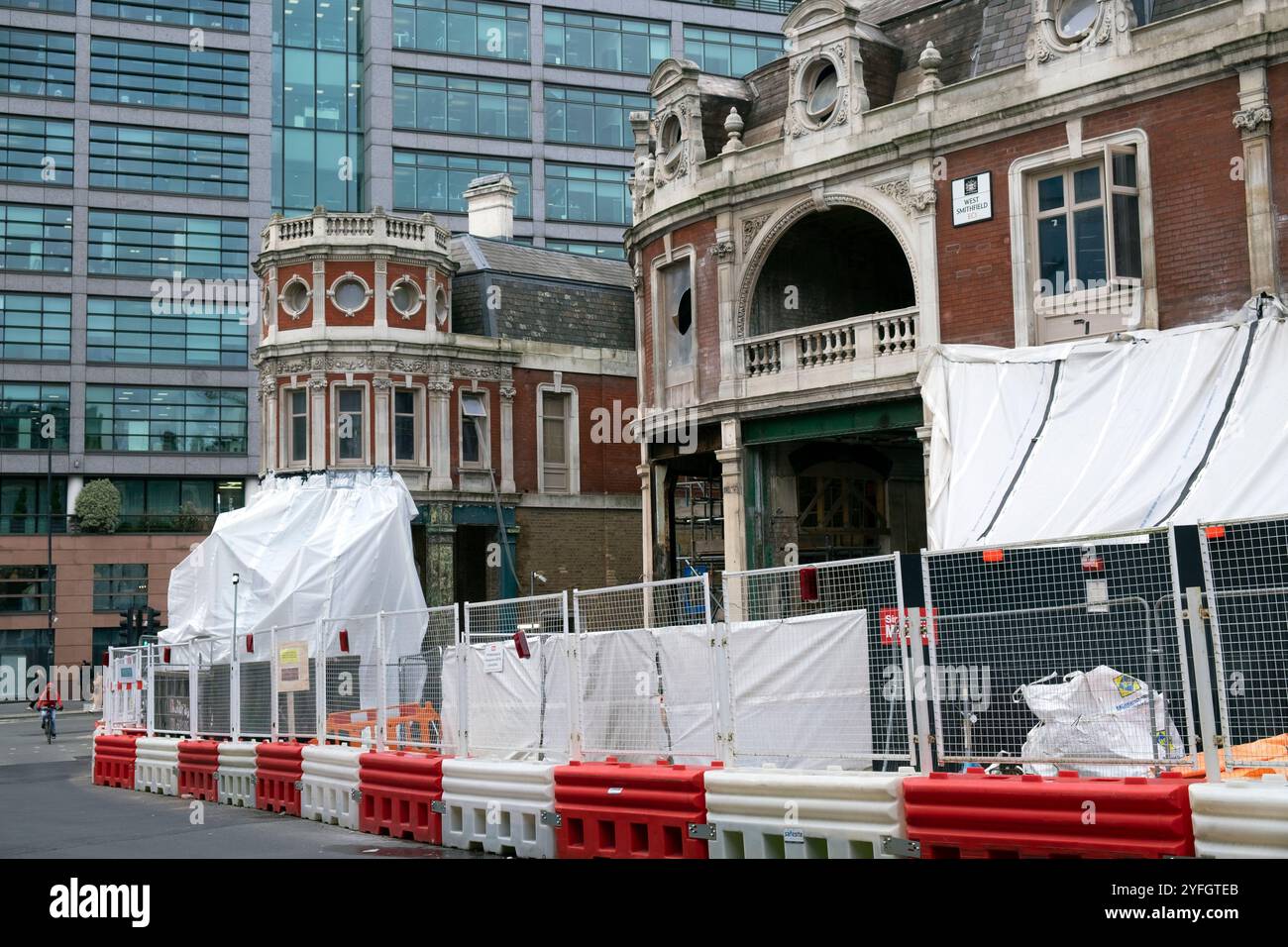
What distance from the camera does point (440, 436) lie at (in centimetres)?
4419

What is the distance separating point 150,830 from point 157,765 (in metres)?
5.41

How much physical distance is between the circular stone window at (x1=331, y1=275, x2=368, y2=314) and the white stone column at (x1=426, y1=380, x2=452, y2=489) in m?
3.17

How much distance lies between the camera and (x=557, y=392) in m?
47.2

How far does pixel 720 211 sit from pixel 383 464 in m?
17.8

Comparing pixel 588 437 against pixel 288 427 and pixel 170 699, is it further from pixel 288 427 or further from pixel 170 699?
pixel 170 699

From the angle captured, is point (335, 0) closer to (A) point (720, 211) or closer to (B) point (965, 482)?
(A) point (720, 211)

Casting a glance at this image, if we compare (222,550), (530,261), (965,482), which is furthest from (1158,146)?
(530,261)

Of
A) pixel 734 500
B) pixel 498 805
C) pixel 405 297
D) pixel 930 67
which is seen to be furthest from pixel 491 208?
pixel 498 805

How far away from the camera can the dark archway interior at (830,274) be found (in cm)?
2745

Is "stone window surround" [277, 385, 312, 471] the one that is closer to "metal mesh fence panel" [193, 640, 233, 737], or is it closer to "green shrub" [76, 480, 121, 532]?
Answer: "metal mesh fence panel" [193, 640, 233, 737]

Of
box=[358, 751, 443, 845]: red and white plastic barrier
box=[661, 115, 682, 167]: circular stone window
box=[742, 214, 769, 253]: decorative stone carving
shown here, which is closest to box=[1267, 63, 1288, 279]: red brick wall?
box=[742, 214, 769, 253]: decorative stone carving

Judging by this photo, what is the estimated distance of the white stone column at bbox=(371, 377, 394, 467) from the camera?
1693 inches

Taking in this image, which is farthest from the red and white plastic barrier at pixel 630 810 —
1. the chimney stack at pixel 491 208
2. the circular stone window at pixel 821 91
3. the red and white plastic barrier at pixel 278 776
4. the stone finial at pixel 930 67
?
the chimney stack at pixel 491 208
